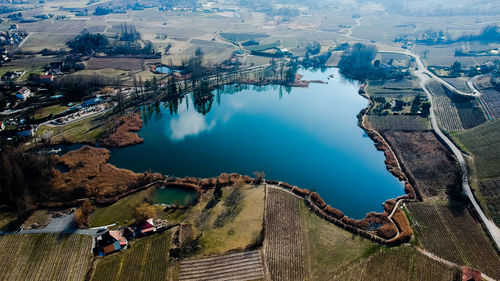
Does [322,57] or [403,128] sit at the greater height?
[322,57]

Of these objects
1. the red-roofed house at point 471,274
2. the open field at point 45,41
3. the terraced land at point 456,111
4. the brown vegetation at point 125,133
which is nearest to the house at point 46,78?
the brown vegetation at point 125,133

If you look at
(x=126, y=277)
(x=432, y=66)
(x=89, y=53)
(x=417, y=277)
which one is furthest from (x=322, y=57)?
(x=126, y=277)

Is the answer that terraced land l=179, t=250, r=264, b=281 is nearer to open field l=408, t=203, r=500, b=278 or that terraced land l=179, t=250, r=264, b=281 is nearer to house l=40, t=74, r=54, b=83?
open field l=408, t=203, r=500, b=278

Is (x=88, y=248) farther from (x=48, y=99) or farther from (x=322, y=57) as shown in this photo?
(x=322, y=57)

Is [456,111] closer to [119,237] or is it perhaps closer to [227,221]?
[227,221]

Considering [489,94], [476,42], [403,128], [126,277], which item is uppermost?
[476,42]

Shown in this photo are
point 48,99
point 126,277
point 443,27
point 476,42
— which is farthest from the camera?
point 443,27
